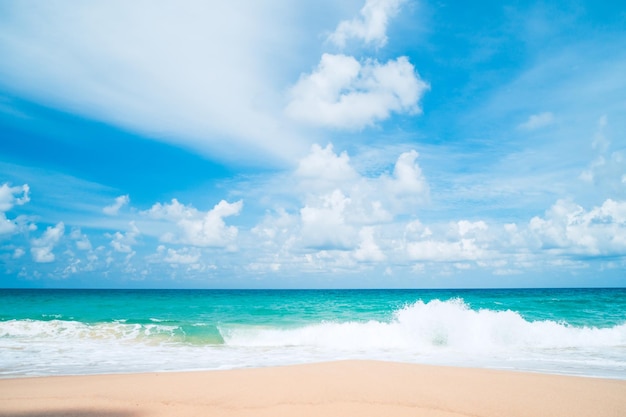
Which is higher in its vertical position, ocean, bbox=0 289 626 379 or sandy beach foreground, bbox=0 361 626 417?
sandy beach foreground, bbox=0 361 626 417

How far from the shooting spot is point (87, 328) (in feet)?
64.5

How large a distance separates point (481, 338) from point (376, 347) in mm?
4961

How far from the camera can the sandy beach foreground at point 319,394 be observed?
5.74 m

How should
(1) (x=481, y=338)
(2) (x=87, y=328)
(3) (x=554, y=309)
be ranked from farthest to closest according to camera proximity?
(3) (x=554, y=309) → (2) (x=87, y=328) → (1) (x=481, y=338)

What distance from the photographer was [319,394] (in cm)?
650

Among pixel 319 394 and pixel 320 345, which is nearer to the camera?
pixel 319 394

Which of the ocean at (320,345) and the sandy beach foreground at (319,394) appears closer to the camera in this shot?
the sandy beach foreground at (319,394)

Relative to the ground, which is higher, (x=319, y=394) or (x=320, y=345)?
(x=319, y=394)

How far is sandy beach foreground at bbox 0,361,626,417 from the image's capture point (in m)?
5.74

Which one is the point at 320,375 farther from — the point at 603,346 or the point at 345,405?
the point at 603,346

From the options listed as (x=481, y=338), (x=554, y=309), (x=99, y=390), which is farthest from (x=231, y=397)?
(x=554, y=309)

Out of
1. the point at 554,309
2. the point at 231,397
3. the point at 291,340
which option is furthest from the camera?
the point at 554,309

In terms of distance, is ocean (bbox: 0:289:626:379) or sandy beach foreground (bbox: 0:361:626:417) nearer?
sandy beach foreground (bbox: 0:361:626:417)

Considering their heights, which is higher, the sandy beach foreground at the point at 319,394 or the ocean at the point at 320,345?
the sandy beach foreground at the point at 319,394
